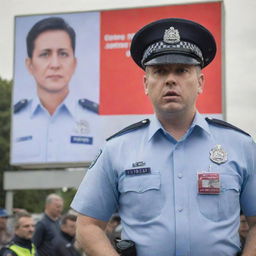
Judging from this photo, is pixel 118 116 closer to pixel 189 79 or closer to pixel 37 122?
pixel 37 122

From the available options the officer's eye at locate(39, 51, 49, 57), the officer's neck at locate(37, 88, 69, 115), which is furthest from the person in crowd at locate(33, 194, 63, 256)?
the officer's eye at locate(39, 51, 49, 57)

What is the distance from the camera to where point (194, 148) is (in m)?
2.14

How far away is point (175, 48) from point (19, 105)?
420 inches

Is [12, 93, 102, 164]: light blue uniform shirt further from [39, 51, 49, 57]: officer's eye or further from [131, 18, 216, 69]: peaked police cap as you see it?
[131, 18, 216, 69]: peaked police cap

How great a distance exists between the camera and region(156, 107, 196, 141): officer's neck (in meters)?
2.16

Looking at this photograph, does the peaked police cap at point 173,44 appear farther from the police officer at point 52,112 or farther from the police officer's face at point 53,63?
the police officer's face at point 53,63

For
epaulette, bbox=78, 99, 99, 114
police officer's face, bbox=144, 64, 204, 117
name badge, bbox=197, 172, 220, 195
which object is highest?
epaulette, bbox=78, 99, 99, 114

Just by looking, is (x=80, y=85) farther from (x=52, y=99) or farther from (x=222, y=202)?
(x=222, y=202)

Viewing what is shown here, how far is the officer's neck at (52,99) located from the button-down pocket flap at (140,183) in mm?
10439

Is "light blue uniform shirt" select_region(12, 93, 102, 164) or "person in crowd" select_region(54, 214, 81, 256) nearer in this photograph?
"person in crowd" select_region(54, 214, 81, 256)

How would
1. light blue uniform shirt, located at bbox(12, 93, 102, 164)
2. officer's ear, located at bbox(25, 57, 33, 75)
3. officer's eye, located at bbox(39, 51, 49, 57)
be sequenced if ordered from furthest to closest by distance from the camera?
officer's ear, located at bbox(25, 57, 33, 75) < officer's eye, located at bbox(39, 51, 49, 57) < light blue uniform shirt, located at bbox(12, 93, 102, 164)

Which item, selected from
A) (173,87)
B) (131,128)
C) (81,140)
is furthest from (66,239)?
(173,87)

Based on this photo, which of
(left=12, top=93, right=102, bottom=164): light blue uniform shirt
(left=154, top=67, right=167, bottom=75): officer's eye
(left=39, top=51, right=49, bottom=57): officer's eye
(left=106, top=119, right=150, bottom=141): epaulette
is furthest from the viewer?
(left=39, top=51, right=49, bottom=57): officer's eye

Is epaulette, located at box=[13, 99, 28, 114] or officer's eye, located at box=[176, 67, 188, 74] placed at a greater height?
epaulette, located at box=[13, 99, 28, 114]
